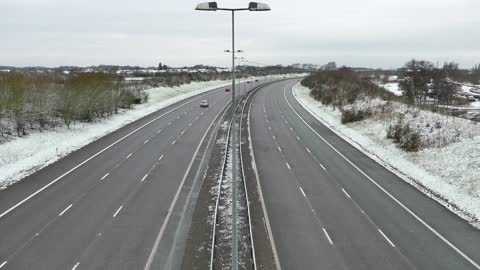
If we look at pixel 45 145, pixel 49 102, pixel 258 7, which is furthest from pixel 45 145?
pixel 258 7

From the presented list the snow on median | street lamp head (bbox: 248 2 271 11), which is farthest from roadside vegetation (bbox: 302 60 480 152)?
the snow on median

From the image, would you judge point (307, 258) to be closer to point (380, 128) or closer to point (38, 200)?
point (38, 200)

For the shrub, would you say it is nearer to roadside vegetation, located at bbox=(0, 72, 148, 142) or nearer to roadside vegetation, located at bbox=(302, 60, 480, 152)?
roadside vegetation, located at bbox=(302, 60, 480, 152)

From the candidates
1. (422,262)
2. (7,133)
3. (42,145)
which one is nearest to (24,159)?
(42,145)

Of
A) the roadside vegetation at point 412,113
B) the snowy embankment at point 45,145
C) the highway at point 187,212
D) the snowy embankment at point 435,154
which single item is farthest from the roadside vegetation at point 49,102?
the roadside vegetation at point 412,113

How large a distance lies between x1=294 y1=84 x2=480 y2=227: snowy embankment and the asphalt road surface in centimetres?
117

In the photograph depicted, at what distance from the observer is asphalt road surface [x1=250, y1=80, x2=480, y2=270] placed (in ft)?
53.3

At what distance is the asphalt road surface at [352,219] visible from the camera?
16.2 m

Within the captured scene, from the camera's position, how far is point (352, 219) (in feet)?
66.6

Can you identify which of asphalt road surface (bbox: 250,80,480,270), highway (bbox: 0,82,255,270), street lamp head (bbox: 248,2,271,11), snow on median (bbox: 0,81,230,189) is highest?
street lamp head (bbox: 248,2,271,11)

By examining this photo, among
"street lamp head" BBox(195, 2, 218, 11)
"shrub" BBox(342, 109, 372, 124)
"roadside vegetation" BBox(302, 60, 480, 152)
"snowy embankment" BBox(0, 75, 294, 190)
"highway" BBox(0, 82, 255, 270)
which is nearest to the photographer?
"street lamp head" BBox(195, 2, 218, 11)

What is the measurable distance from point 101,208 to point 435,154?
79.5ft

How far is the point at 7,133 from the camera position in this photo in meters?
37.0

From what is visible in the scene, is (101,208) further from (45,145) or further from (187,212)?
(45,145)
